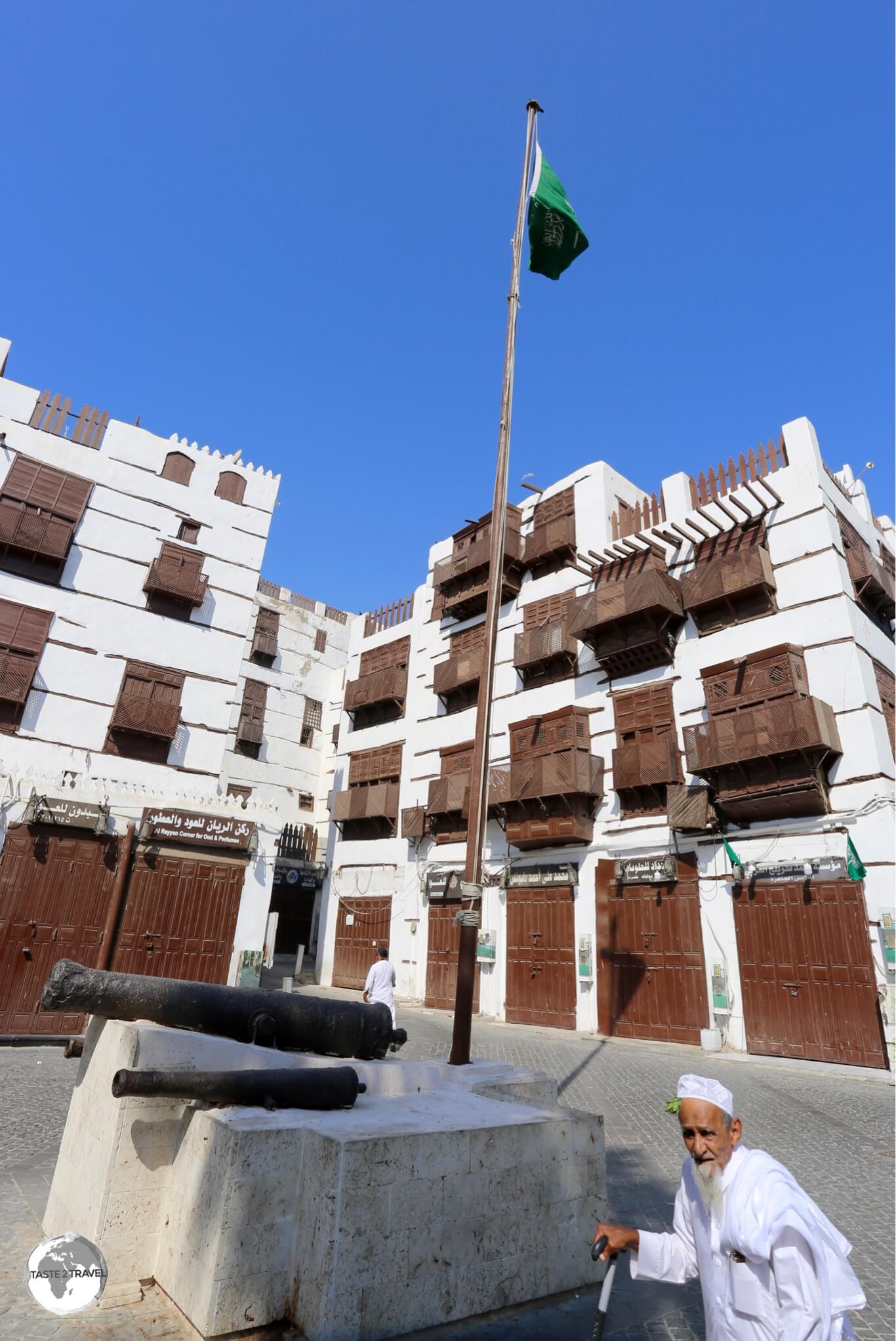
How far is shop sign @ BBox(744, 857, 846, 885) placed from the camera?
14.4m

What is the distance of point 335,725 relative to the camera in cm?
3328

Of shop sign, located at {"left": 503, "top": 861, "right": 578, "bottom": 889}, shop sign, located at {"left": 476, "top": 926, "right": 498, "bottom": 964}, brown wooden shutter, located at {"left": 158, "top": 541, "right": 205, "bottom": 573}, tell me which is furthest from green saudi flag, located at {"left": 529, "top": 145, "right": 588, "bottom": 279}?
shop sign, located at {"left": 476, "top": 926, "right": 498, "bottom": 964}

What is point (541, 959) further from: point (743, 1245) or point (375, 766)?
point (743, 1245)

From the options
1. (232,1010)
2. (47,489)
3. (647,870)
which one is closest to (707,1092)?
(232,1010)

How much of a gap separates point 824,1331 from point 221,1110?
118 inches

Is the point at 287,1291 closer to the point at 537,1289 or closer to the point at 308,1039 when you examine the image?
the point at 537,1289

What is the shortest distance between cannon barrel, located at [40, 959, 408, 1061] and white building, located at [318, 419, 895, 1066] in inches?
481

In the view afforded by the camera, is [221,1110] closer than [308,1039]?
Yes

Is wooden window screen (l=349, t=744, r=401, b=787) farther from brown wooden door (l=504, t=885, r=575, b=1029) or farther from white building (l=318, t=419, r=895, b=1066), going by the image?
brown wooden door (l=504, t=885, r=575, b=1029)

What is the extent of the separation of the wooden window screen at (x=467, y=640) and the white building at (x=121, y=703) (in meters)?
8.01

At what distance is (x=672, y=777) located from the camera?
17.1m

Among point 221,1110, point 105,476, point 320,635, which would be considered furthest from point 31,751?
point 320,635

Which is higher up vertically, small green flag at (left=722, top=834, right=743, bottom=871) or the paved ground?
Result: small green flag at (left=722, top=834, right=743, bottom=871)

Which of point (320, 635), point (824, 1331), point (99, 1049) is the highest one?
point (320, 635)
